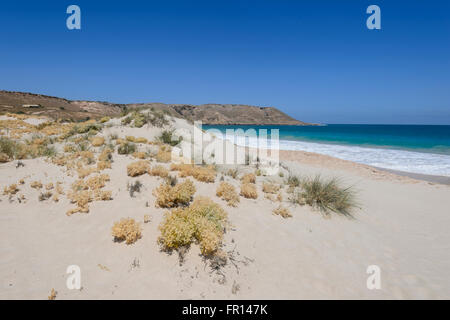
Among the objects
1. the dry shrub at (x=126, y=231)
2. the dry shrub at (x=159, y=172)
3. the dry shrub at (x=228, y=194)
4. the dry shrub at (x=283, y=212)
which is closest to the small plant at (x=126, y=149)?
the dry shrub at (x=159, y=172)

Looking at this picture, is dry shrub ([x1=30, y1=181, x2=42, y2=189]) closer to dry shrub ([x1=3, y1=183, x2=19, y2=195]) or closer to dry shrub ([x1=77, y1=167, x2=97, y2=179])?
dry shrub ([x1=3, y1=183, x2=19, y2=195])

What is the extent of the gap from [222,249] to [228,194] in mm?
2238

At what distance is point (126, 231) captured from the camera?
438 centimetres

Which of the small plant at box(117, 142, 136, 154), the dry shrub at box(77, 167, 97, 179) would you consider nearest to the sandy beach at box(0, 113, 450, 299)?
the dry shrub at box(77, 167, 97, 179)

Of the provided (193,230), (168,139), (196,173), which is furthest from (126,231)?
(168,139)

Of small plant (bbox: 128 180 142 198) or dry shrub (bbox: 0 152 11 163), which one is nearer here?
small plant (bbox: 128 180 142 198)

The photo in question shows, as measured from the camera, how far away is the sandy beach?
11.6ft

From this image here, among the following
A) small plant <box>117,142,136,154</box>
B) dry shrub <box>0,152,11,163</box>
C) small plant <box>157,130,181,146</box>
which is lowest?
dry shrub <box>0,152,11,163</box>

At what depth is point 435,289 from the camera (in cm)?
404

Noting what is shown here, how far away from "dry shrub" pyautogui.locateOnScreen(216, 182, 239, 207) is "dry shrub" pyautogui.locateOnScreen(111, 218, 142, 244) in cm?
260

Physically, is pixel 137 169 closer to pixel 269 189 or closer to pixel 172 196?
pixel 172 196

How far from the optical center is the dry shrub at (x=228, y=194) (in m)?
6.25
